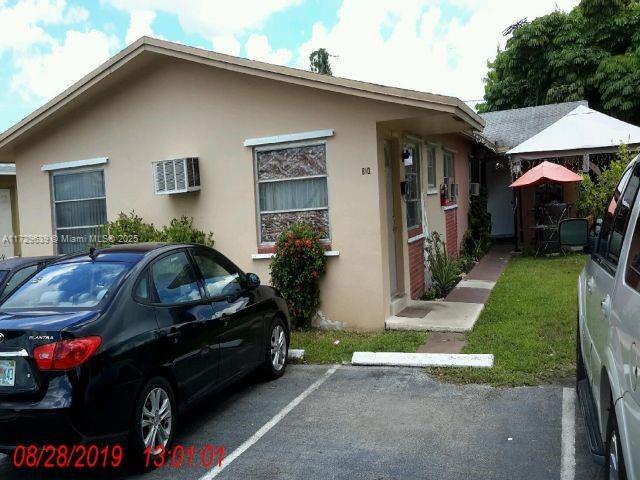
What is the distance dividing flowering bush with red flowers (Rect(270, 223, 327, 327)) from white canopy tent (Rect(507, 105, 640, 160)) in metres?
7.22

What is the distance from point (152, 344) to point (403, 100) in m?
4.57

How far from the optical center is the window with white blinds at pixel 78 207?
32.4ft

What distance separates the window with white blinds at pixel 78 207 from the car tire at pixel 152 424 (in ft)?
19.8

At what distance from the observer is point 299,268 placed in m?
8.14

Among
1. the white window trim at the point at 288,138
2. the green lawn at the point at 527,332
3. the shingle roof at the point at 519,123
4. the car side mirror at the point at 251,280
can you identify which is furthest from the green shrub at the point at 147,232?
the shingle roof at the point at 519,123

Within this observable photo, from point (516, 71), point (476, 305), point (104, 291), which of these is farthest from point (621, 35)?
point (104, 291)

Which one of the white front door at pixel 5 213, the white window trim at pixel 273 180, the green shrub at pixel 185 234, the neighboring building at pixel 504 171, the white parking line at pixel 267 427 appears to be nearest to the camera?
the white parking line at pixel 267 427

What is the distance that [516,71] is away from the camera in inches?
1000

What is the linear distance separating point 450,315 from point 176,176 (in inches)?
175

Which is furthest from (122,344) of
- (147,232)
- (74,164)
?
(74,164)

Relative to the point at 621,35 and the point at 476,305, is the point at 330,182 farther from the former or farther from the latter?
the point at 621,35

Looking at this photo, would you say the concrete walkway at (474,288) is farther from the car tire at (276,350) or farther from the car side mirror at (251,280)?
the car side mirror at (251,280)

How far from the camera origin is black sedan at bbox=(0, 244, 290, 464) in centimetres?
379

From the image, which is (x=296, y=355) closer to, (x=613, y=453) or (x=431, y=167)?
(x=613, y=453)
